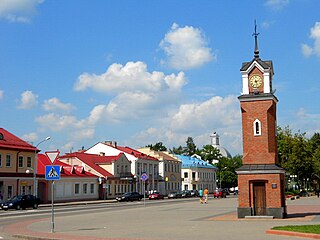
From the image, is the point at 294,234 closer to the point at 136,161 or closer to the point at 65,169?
the point at 65,169

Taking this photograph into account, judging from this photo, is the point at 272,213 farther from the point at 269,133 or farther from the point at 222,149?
the point at 222,149

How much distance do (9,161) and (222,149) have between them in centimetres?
11881

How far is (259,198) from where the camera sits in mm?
28250

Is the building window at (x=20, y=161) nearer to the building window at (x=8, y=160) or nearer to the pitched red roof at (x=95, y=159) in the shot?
the building window at (x=8, y=160)

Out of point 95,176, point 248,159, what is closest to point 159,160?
point 95,176

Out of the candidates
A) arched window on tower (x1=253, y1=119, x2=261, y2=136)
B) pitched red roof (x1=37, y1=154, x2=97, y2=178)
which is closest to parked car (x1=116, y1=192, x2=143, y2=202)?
pitched red roof (x1=37, y1=154, x2=97, y2=178)

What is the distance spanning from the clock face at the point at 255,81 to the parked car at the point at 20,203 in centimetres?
2719

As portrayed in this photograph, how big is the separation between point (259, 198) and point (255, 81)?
6.92m

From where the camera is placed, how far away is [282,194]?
93.6ft

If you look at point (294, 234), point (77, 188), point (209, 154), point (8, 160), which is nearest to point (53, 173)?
point (294, 234)

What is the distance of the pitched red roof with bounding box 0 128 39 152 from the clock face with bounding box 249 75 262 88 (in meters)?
33.4

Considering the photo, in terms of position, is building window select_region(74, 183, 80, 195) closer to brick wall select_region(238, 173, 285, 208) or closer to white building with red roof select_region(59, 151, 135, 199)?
white building with red roof select_region(59, 151, 135, 199)

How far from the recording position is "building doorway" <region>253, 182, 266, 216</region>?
92.2 feet

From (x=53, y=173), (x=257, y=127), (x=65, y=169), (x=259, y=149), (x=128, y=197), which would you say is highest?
(x=257, y=127)
